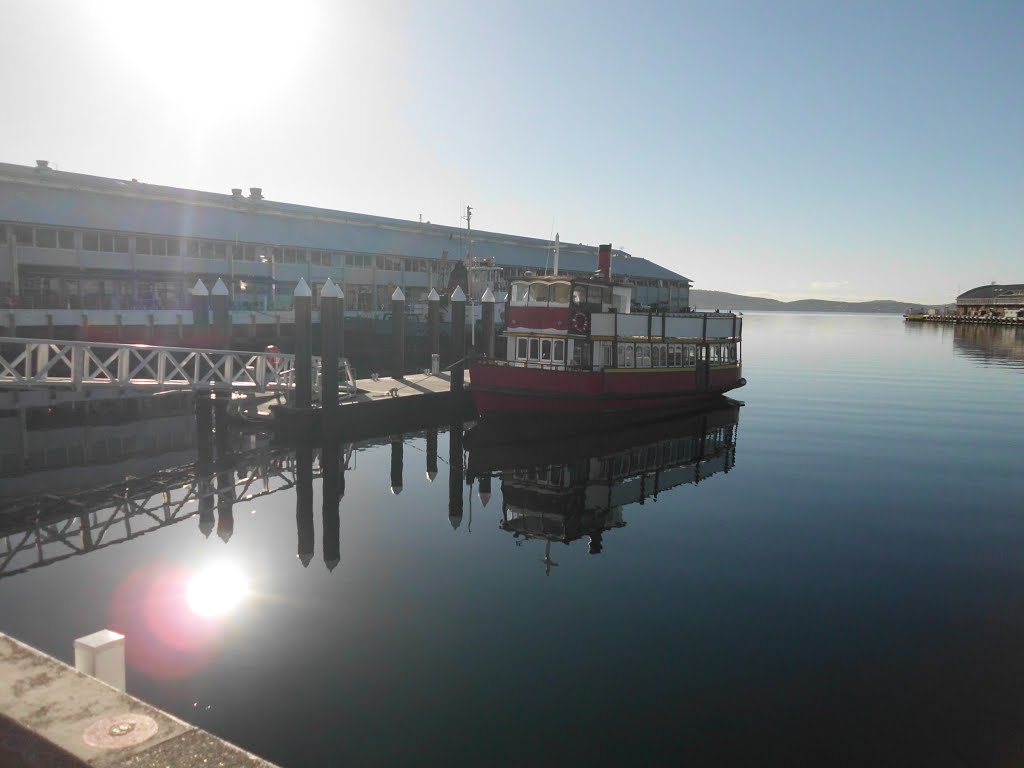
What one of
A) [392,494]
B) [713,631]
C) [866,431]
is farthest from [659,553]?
[866,431]

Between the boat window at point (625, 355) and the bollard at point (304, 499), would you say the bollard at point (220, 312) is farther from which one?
the boat window at point (625, 355)

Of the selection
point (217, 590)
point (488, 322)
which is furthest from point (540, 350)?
point (217, 590)

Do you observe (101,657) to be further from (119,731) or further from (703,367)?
(703,367)

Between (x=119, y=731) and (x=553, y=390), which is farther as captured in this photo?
(x=553, y=390)

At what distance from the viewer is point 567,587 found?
12867 mm

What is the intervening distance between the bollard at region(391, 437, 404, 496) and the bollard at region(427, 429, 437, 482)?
3.07 feet

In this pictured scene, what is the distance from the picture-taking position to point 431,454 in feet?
81.8

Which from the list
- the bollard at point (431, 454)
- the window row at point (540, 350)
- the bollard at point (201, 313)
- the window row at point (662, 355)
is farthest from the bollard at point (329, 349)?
the bollard at point (201, 313)

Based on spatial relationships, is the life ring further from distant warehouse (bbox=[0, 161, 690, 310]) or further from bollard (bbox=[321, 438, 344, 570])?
bollard (bbox=[321, 438, 344, 570])

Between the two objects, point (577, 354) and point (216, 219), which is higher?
point (216, 219)

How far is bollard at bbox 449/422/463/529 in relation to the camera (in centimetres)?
1780

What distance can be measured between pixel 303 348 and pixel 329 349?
2.88ft

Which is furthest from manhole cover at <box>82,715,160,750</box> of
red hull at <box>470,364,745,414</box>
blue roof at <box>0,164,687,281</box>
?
blue roof at <box>0,164,687,281</box>

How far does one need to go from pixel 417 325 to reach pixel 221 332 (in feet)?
81.9
